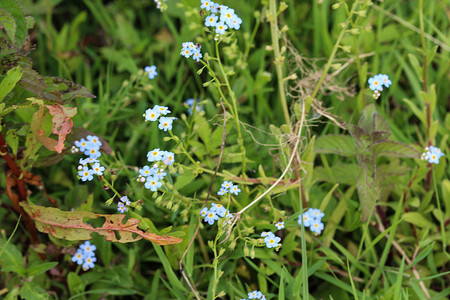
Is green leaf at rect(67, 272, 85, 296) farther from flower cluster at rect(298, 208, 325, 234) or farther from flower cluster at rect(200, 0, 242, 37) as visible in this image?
flower cluster at rect(200, 0, 242, 37)

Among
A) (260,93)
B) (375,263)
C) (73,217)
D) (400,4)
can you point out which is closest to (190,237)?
(73,217)

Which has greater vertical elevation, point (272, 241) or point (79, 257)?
point (272, 241)

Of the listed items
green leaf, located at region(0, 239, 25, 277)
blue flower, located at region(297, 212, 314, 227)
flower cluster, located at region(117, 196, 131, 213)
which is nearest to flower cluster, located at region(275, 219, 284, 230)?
blue flower, located at region(297, 212, 314, 227)

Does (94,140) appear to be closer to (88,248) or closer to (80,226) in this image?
(80,226)

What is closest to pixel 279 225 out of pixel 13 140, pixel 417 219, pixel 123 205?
pixel 123 205

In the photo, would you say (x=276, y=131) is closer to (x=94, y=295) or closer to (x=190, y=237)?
(x=190, y=237)
